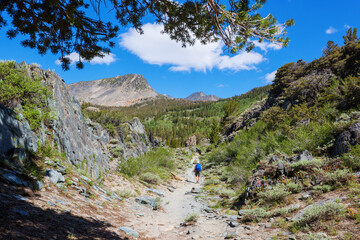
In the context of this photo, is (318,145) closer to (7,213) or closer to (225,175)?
Answer: (225,175)

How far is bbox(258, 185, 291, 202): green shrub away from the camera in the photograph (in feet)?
18.7

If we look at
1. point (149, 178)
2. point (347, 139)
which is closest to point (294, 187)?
point (347, 139)

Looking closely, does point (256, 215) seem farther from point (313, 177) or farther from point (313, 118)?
point (313, 118)

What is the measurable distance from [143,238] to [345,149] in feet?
23.7

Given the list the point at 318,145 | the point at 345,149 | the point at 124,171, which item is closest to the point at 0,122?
the point at 124,171

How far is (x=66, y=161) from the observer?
25.7ft

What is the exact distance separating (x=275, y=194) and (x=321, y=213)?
189 cm

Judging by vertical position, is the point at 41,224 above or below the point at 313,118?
below

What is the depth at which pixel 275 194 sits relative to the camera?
5.79 meters

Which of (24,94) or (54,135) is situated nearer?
(24,94)

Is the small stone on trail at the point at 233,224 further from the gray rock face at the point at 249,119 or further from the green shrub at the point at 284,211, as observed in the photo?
the gray rock face at the point at 249,119

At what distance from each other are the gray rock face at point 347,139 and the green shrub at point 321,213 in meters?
3.25

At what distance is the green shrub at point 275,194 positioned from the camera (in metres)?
5.71

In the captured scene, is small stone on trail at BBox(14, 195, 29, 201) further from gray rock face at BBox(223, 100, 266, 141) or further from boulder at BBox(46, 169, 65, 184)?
gray rock face at BBox(223, 100, 266, 141)
